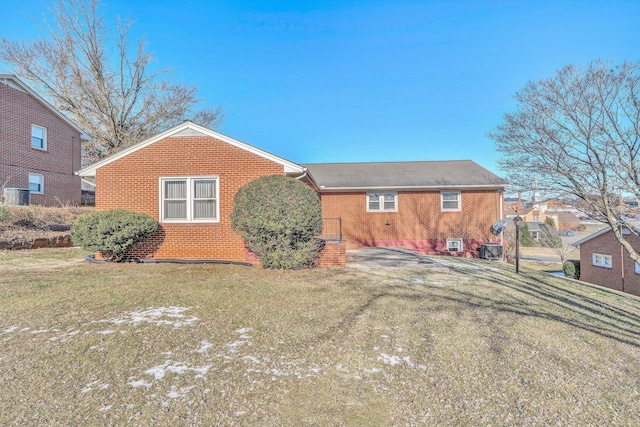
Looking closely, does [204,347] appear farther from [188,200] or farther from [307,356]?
[188,200]

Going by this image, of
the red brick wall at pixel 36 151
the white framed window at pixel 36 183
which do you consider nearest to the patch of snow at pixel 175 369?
the red brick wall at pixel 36 151

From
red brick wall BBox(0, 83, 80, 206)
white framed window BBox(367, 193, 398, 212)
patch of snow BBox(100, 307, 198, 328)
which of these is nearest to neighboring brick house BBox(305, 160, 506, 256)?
white framed window BBox(367, 193, 398, 212)

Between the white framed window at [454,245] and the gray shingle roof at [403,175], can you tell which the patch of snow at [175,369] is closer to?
the gray shingle roof at [403,175]

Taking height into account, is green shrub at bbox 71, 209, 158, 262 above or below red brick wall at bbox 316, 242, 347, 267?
above

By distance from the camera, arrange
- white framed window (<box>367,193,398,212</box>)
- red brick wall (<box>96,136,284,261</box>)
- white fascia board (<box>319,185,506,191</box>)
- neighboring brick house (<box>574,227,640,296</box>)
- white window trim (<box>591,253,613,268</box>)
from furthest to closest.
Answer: white window trim (<box>591,253,613,268</box>) → neighboring brick house (<box>574,227,640,296</box>) → white framed window (<box>367,193,398,212</box>) → white fascia board (<box>319,185,506,191</box>) → red brick wall (<box>96,136,284,261</box>)

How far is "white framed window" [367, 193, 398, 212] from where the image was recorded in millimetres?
15312

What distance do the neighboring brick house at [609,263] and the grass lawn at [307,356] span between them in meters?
15.5

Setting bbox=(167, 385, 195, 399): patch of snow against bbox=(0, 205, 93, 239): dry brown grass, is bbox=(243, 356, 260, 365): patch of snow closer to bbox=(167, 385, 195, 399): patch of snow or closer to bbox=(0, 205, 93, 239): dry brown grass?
bbox=(167, 385, 195, 399): patch of snow

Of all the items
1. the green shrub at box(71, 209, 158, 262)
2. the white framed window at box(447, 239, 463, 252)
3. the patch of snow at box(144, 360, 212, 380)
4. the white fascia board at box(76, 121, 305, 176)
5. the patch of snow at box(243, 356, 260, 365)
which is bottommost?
the patch of snow at box(243, 356, 260, 365)

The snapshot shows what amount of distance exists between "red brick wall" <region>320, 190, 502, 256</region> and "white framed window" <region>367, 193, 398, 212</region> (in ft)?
0.65

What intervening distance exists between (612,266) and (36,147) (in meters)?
33.4

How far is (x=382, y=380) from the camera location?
299cm

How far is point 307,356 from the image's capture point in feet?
11.2

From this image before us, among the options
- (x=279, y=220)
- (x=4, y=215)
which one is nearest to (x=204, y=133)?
(x=279, y=220)
